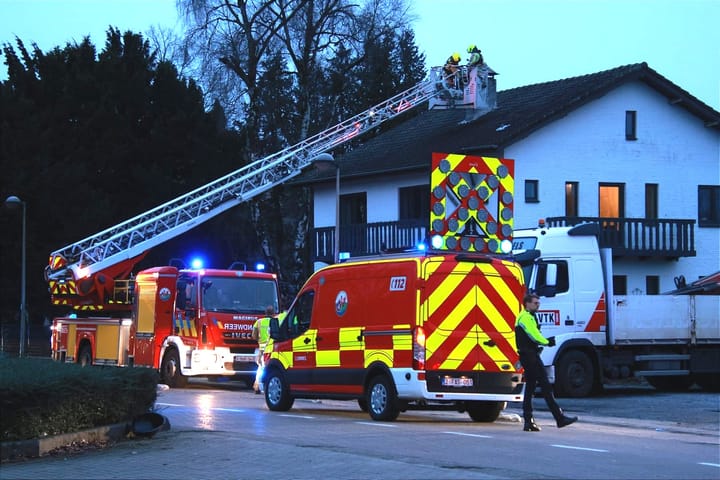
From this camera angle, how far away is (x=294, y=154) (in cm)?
4003

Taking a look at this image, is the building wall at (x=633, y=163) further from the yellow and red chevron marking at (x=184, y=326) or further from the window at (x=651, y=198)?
the yellow and red chevron marking at (x=184, y=326)

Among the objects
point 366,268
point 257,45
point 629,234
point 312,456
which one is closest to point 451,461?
point 312,456

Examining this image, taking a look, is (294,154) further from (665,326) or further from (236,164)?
(665,326)

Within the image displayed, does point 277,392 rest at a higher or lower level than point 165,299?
lower

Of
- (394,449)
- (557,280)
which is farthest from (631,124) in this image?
(394,449)

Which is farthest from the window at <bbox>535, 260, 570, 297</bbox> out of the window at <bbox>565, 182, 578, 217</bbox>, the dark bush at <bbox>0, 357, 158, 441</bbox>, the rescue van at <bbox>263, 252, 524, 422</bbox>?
the window at <bbox>565, 182, 578, 217</bbox>

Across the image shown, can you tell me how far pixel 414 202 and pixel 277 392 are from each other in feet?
67.3

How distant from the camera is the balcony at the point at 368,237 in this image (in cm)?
3862

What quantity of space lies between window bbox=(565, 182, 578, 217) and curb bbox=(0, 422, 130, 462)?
24571mm

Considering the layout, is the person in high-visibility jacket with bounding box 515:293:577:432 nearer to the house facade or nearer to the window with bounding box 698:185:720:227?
the house facade

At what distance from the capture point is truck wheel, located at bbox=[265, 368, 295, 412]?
1962 cm

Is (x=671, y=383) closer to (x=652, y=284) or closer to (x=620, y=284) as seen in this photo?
(x=620, y=284)

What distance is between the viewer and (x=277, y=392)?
65.0ft

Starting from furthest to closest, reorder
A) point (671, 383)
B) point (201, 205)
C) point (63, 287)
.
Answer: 1. point (201, 205)
2. point (63, 287)
3. point (671, 383)
